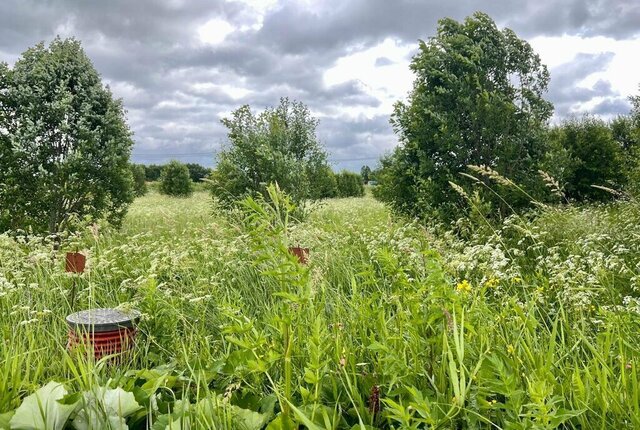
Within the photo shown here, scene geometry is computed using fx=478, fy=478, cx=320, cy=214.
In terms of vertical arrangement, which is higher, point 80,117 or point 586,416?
point 80,117

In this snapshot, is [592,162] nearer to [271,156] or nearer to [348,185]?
[271,156]

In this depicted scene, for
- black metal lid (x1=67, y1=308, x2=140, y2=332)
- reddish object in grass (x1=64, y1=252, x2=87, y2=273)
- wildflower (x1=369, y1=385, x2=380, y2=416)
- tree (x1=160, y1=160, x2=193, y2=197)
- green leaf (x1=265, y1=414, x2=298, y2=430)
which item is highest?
tree (x1=160, y1=160, x2=193, y2=197)

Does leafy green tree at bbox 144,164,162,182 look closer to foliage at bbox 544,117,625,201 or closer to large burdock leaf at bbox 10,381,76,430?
foliage at bbox 544,117,625,201

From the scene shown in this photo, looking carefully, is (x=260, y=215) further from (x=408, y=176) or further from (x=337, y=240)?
(x=408, y=176)

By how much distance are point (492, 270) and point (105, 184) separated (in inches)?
259

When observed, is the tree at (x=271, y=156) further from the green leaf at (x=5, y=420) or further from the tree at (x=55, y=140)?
the green leaf at (x=5, y=420)

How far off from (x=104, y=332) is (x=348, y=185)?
1077 inches

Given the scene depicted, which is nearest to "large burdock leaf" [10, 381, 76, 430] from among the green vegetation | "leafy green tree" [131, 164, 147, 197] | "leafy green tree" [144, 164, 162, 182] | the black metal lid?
the green vegetation

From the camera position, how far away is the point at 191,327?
11.4ft

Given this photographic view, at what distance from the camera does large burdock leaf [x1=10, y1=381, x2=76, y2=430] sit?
5.85 ft

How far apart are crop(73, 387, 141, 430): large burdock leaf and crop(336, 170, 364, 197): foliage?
2702cm

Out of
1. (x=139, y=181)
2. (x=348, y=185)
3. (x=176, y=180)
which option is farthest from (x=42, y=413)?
(x=139, y=181)

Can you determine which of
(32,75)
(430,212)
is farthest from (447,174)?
(32,75)

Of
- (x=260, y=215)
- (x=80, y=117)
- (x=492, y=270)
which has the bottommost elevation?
(x=492, y=270)
